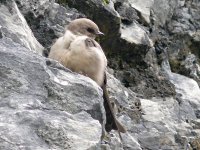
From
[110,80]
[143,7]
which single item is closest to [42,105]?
[110,80]

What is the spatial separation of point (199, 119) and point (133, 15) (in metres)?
2.16

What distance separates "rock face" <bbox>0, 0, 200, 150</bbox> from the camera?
18.9 ft

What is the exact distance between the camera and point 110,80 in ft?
30.1

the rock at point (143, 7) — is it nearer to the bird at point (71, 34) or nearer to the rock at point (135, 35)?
the rock at point (135, 35)

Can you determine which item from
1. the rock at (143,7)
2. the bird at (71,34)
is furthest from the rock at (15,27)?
the rock at (143,7)

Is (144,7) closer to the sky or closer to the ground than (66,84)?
closer to the ground

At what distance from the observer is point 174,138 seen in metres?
8.89

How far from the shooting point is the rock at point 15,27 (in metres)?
7.45

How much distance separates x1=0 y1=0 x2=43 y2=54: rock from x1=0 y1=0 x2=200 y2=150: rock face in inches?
0.6

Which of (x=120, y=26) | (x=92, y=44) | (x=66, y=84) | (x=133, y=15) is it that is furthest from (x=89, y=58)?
(x=133, y=15)

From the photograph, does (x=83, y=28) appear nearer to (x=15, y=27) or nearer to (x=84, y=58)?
(x=15, y=27)

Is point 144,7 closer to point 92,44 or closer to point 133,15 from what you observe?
point 133,15

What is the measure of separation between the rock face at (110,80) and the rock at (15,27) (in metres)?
0.01

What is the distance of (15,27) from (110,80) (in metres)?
1.91
